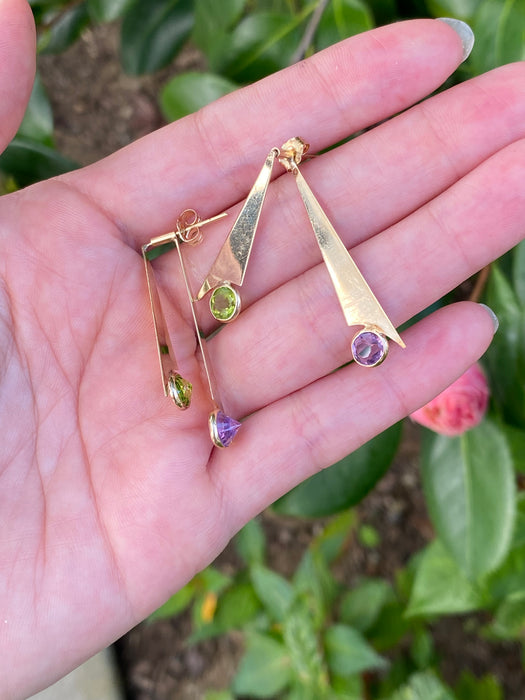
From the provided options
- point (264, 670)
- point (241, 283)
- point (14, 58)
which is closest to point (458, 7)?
point (241, 283)

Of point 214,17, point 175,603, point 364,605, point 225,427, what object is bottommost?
point 364,605

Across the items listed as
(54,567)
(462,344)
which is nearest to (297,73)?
(462,344)

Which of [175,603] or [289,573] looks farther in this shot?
[289,573]

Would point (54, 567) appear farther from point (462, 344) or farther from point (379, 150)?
point (379, 150)

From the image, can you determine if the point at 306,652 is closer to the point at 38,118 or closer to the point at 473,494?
the point at 473,494

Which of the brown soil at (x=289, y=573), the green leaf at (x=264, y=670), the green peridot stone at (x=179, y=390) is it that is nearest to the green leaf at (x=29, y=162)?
the green peridot stone at (x=179, y=390)

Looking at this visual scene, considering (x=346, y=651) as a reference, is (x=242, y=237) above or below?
above

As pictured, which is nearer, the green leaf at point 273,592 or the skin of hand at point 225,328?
the skin of hand at point 225,328

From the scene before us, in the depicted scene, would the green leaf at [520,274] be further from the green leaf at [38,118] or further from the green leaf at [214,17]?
the green leaf at [38,118]
